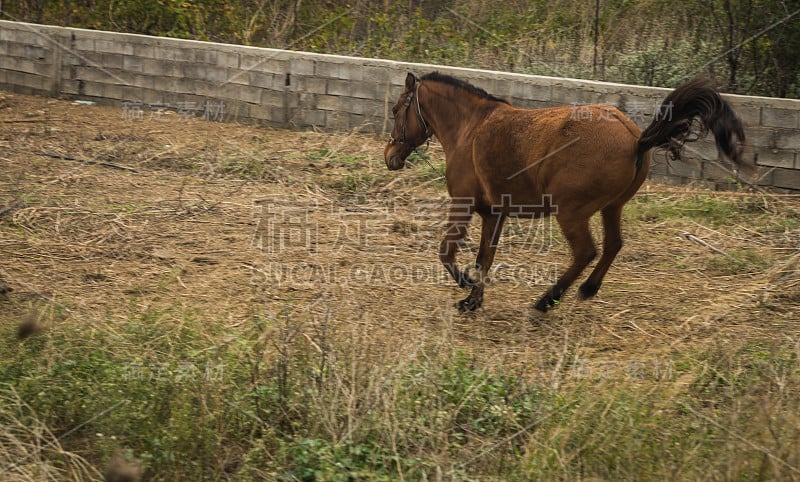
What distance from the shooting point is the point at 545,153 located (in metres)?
6.28

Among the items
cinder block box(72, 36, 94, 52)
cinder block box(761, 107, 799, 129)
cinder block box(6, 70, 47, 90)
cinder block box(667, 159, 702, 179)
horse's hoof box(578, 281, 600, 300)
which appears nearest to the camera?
horse's hoof box(578, 281, 600, 300)

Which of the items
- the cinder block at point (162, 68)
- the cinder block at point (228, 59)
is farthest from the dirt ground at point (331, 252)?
the cinder block at point (162, 68)

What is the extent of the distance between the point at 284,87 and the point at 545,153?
20.2 ft

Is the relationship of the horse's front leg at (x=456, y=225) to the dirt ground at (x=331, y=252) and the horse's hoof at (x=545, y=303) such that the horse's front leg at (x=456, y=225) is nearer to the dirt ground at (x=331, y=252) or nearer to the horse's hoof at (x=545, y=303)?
the dirt ground at (x=331, y=252)

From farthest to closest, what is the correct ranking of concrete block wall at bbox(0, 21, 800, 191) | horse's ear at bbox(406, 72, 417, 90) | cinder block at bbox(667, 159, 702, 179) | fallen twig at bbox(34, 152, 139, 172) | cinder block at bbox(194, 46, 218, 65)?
cinder block at bbox(194, 46, 218, 65), fallen twig at bbox(34, 152, 139, 172), cinder block at bbox(667, 159, 702, 179), concrete block wall at bbox(0, 21, 800, 191), horse's ear at bbox(406, 72, 417, 90)

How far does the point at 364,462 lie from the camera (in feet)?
14.9

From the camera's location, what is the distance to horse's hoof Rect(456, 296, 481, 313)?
6680mm

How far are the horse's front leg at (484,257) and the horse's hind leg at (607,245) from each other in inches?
27.9

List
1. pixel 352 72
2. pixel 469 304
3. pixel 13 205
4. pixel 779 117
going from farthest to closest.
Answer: pixel 352 72
pixel 779 117
pixel 13 205
pixel 469 304

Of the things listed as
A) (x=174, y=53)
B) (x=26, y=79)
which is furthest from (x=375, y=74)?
(x=26, y=79)

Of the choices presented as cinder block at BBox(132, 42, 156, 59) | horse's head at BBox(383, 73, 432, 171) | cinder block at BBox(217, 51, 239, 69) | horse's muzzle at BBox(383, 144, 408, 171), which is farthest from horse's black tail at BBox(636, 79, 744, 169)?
cinder block at BBox(132, 42, 156, 59)

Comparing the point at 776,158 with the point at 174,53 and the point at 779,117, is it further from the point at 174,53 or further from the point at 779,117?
the point at 174,53

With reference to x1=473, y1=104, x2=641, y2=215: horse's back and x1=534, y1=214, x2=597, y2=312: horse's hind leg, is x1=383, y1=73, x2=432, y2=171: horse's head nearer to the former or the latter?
x1=473, y1=104, x2=641, y2=215: horse's back

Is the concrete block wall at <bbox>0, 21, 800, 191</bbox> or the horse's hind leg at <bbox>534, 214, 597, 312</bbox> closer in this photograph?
the horse's hind leg at <bbox>534, 214, 597, 312</bbox>
